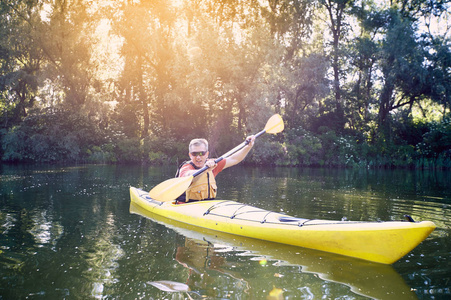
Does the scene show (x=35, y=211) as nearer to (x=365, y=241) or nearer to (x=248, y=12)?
(x=365, y=241)

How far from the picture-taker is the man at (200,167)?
536 centimetres

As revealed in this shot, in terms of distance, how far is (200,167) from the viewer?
5559mm

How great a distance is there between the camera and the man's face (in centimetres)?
535

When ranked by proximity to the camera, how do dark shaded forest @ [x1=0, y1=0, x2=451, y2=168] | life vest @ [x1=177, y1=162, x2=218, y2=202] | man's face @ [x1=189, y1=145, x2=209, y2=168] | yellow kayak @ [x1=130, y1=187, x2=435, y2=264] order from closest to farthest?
yellow kayak @ [x1=130, y1=187, x2=435, y2=264] → man's face @ [x1=189, y1=145, x2=209, y2=168] → life vest @ [x1=177, y1=162, x2=218, y2=202] → dark shaded forest @ [x1=0, y1=0, x2=451, y2=168]

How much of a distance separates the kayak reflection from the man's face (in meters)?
1.07

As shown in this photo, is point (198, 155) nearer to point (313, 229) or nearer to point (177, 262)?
point (177, 262)

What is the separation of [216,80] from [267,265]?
16215mm

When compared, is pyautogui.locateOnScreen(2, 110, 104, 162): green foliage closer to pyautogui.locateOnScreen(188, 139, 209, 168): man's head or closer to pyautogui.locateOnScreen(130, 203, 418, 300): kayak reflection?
pyautogui.locateOnScreen(188, 139, 209, 168): man's head

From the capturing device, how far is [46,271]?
3506 millimetres

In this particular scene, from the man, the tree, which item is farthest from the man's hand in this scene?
the tree

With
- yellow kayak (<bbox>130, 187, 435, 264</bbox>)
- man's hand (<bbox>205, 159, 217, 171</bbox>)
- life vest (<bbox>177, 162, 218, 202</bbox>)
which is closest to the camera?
yellow kayak (<bbox>130, 187, 435, 264</bbox>)

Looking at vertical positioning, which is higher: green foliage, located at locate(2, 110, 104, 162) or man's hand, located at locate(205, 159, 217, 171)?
green foliage, located at locate(2, 110, 104, 162)

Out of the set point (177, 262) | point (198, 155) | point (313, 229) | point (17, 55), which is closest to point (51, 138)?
point (17, 55)

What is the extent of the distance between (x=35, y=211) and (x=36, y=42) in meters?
16.0
